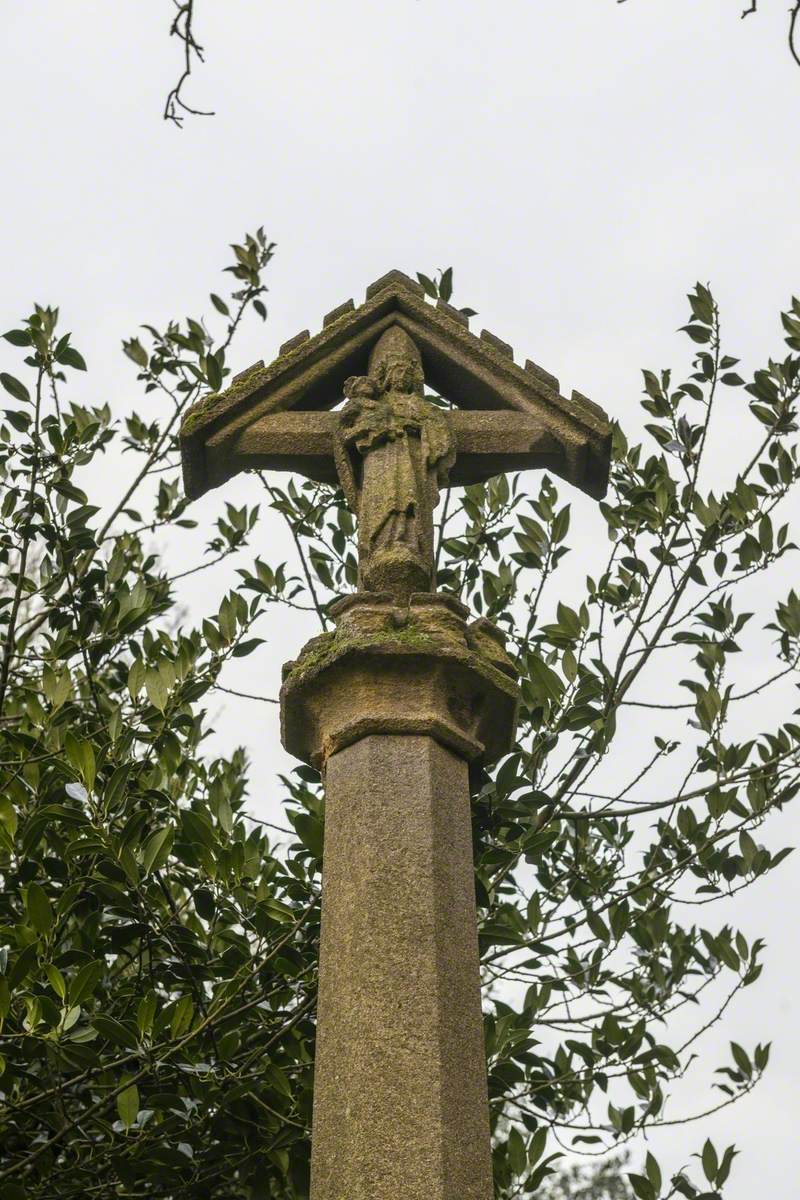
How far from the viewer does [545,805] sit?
5969 mm

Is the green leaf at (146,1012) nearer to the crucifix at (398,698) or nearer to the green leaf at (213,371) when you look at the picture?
the crucifix at (398,698)

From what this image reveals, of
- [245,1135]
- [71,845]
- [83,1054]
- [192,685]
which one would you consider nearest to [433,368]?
[192,685]

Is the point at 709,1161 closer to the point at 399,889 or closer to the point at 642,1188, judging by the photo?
the point at 642,1188

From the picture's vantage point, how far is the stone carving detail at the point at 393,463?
183 inches

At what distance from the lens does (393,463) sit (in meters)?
4.88

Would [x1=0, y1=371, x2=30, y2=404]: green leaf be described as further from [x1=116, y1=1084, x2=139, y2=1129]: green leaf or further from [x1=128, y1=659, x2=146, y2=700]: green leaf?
[x1=116, y1=1084, x2=139, y2=1129]: green leaf

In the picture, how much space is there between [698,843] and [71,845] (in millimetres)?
2847

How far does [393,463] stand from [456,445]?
0.90ft

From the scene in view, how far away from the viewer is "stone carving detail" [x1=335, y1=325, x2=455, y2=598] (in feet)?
15.3

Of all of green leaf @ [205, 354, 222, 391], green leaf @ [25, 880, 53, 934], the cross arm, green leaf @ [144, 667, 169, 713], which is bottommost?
green leaf @ [25, 880, 53, 934]

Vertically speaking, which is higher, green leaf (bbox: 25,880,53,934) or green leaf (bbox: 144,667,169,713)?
green leaf (bbox: 144,667,169,713)

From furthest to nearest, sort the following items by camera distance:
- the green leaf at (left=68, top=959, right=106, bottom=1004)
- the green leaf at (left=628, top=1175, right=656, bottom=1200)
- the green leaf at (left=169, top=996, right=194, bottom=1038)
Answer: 1. the green leaf at (left=628, top=1175, right=656, bottom=1200)
2. the green leaf at (left=169, top=996, right=194, bottom=1038)
3. the green leaf at (left=68, top=959, right=106, bottom=1004)

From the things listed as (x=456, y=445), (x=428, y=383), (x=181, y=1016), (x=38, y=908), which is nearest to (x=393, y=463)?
(x=456, y=445)

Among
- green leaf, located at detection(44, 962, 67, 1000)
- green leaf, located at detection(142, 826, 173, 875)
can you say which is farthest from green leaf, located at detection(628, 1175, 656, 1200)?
green leaf, located at detection(44, 962, 67, 1000)
